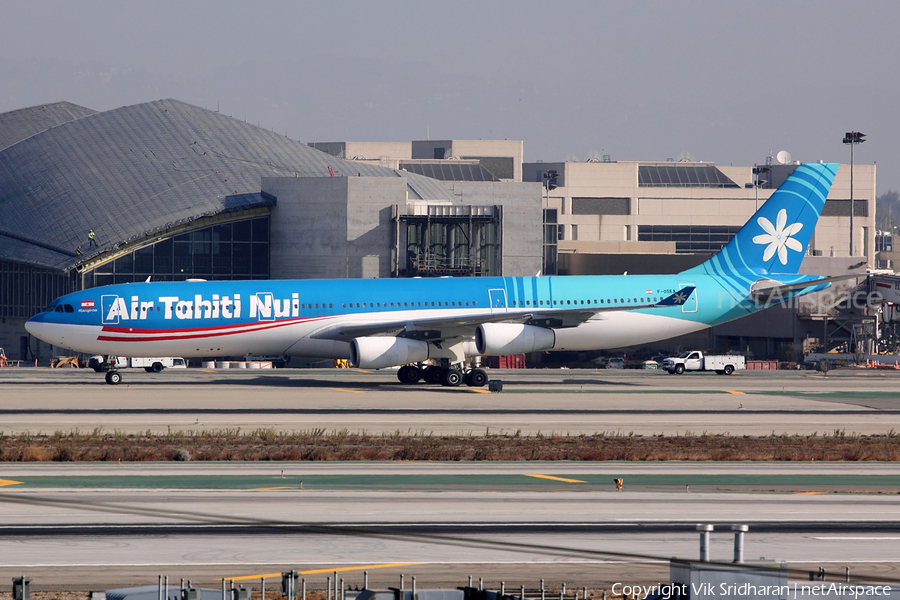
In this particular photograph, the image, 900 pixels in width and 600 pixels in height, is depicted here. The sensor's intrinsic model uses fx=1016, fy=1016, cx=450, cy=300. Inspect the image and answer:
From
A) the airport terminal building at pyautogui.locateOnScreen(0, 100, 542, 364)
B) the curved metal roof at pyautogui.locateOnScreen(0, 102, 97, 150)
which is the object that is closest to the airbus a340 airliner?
the airport terminal building at pyautogui.locateOnScreen(0, 100, 542, 364)

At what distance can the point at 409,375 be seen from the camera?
54094 mm

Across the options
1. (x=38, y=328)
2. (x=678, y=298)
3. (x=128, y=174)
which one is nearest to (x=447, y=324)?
(x=678, y=298)

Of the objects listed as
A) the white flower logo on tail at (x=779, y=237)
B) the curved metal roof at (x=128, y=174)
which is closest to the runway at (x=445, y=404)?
the white flower logo on tail at (x=779, y=237)

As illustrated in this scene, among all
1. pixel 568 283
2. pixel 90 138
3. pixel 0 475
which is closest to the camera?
pixel 0 475

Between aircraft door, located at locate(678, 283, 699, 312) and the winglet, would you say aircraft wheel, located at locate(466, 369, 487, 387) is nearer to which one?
the winglet

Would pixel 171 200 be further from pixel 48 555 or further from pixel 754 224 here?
pixel 48 555

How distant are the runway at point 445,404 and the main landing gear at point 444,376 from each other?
95 cm

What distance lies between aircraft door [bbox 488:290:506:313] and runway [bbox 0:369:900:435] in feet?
13.4

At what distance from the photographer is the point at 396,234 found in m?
90.6

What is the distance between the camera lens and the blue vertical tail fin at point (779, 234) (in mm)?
57094

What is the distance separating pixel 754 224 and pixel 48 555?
48.0 metres

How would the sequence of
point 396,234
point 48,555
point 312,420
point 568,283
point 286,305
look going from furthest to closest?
point 396,234
point 568,283
point 286,305
point 312,420
point 48,555

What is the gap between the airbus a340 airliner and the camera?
162ft

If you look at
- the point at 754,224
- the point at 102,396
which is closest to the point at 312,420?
the point at 102,396
